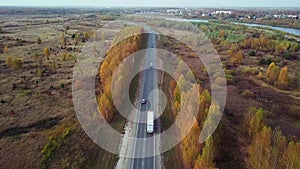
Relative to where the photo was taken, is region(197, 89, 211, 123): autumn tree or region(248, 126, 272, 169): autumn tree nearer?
region(248, 126, 272, 169): autumn tree

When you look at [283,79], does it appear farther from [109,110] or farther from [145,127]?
[109,110]

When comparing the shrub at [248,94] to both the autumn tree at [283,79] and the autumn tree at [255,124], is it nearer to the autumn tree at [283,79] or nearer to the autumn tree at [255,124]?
the autumn tree at [283,79]

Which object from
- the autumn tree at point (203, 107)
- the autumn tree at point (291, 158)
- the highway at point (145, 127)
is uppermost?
the autumn tree at point (203, 107)

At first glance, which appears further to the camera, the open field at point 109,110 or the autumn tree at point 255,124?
the autumn tree at point 255,124

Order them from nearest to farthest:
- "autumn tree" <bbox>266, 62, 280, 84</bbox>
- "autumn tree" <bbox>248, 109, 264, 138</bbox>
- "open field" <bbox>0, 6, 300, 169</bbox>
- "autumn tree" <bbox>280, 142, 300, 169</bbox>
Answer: "autumn tree" <bbox>280, 142, 300, 169</bbox>, "open field" <bbox>0, 6, 300, 169</bbox>, "autumn tree" <bbox>248, 109, 264, 138</bbox>, "autumn tree" <bbox>266, 62, 280, 84</bbox>

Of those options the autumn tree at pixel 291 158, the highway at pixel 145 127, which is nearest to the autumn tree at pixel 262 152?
the autumn tree at pixel 291 158

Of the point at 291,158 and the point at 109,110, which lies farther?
the point at 109,110

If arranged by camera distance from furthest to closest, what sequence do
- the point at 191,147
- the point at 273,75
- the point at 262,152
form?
the point at 273,75, the point at 191,147, the point at 262,152

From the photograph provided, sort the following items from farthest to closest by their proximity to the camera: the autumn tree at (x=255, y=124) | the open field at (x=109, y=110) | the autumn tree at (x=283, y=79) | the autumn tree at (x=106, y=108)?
the autumn tree at (x=283, y=79)
the autumn tree at (x=106, y=108)
the autumn tree at (x=255, y=124)
the open field at (x=109, y=110)

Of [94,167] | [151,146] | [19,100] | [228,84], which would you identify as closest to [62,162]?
[94,167]

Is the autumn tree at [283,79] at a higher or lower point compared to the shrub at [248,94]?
higher

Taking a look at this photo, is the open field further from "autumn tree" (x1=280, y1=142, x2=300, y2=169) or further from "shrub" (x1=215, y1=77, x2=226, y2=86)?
"autumn tree" (x1=280, y1=142, x2=300, y2=169)

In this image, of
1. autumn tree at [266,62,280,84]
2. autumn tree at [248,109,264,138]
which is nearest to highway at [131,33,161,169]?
autumn tree at [248,109,264,138]

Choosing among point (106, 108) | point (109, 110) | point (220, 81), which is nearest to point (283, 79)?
point (220, 81)
